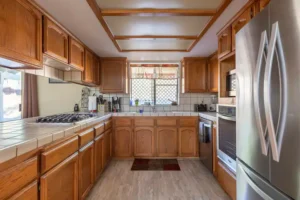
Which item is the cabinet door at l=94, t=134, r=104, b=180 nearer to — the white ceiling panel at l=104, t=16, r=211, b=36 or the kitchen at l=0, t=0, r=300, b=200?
the kitchen at l=0, t=0, r=300, b=200

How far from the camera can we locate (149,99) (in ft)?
14.4

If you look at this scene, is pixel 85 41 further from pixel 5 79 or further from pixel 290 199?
pixel 290 199

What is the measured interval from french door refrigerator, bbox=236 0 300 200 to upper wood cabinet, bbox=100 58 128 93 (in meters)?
2.86

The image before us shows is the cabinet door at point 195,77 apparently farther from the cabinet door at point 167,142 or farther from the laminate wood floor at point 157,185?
the laminate wood floor at point 157,185

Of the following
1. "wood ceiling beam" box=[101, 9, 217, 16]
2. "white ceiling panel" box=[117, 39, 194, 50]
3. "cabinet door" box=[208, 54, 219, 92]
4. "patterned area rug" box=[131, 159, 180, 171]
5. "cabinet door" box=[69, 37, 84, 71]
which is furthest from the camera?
"cabinet door" box=[208, 54, 219, 92]

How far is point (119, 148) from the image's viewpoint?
370 centimetres

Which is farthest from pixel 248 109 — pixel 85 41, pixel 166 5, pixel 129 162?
pixel 129 162

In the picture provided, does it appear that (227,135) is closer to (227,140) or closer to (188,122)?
(227,140)

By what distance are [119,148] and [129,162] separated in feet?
1.12

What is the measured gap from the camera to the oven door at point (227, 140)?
6.38 ft

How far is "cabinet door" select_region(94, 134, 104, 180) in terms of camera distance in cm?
259

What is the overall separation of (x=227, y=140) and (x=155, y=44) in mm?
1789

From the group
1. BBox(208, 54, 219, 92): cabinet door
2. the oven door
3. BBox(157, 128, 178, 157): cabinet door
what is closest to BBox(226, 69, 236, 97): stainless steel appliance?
the oven door

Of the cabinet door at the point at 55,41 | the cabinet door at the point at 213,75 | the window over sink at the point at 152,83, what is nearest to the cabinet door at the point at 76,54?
the cabinet door at the point at 55,41
